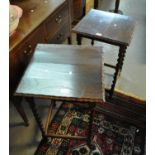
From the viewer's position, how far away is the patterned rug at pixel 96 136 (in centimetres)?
142

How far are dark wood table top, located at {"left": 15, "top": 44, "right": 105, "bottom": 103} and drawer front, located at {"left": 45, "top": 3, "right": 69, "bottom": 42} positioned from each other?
306 millimetres

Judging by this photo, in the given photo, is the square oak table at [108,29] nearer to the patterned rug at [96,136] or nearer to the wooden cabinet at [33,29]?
the wooden cabinet at [33,29]

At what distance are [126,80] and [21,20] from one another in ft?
3.68

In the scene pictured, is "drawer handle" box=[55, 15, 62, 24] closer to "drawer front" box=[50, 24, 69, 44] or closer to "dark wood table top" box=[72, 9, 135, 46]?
"drawer front" box=[50, 24, 69, 44]

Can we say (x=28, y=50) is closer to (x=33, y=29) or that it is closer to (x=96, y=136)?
(x=33, y=29)

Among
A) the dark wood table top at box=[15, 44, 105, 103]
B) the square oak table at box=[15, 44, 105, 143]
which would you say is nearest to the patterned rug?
the square oak table at box=[15, 44, 105, 143]

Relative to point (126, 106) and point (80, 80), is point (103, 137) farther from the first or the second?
point (80, 80)

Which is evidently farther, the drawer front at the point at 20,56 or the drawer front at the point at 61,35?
the drawer front at the point at 61,35

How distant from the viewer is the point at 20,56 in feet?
4.10

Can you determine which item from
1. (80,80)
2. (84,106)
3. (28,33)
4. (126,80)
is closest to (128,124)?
(84,106)

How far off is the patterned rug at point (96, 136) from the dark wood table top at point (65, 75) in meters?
0.64

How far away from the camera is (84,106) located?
1.69 m

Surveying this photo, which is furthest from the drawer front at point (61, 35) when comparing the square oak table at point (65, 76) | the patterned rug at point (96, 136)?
the patterned rug at point (96, 136)

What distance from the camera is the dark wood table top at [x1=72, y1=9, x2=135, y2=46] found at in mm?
1353
